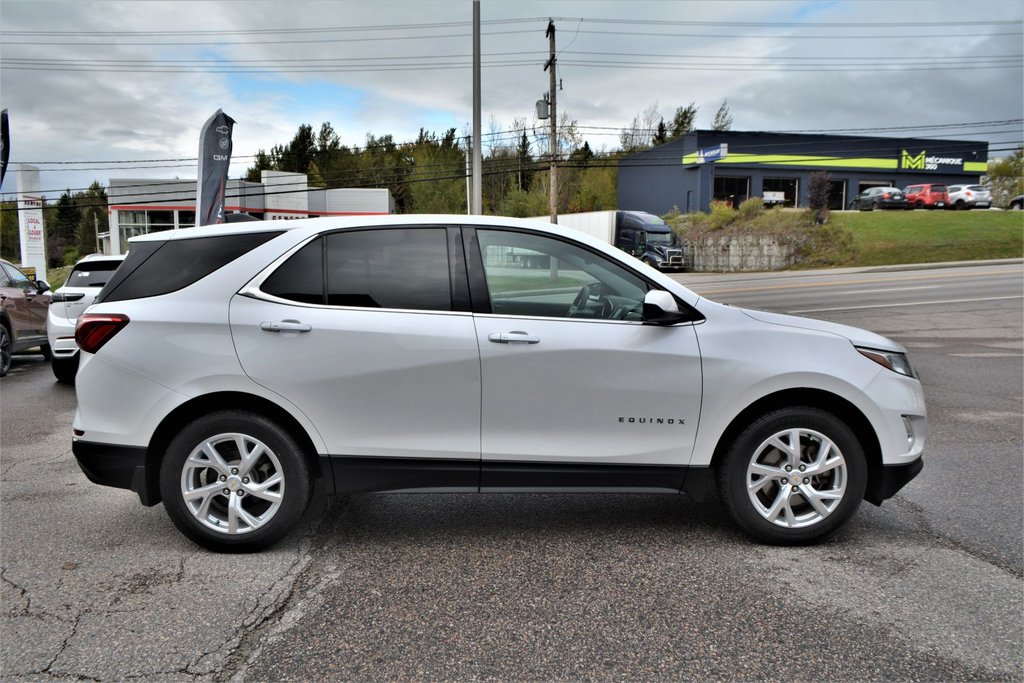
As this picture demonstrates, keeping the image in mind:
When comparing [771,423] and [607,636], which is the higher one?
[771,423]

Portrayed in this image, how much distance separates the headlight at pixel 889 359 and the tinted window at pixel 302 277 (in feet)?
9.45

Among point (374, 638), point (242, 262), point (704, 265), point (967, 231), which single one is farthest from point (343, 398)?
point (967, 231)

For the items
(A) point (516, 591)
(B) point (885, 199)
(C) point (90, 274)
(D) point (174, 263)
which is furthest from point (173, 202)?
(A) point (516, 591)

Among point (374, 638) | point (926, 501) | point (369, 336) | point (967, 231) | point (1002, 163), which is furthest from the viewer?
point (1002, 163)

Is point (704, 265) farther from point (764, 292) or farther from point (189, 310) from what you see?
point (189, 310)

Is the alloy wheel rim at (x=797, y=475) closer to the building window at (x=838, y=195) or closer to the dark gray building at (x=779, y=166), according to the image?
the dark gray building at (x=779, y=166)

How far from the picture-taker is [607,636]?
299cm

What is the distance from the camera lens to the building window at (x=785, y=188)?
49312 mm

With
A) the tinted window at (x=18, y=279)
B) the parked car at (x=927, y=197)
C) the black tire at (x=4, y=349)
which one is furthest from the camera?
the parked car at (x=927, y=197)

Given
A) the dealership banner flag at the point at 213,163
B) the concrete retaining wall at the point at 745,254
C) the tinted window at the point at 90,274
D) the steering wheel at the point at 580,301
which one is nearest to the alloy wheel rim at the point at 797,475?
the steering wheel at the point at 580,301

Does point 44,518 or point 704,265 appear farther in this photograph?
point 704,265

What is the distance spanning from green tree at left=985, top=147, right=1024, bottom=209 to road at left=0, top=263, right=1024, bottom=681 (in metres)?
52.2

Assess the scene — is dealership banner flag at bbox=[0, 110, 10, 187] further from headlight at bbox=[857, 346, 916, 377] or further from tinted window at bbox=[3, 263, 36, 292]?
headlight at bbox=[857, 346, 916, 377]

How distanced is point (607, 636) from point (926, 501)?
2.82 meters
